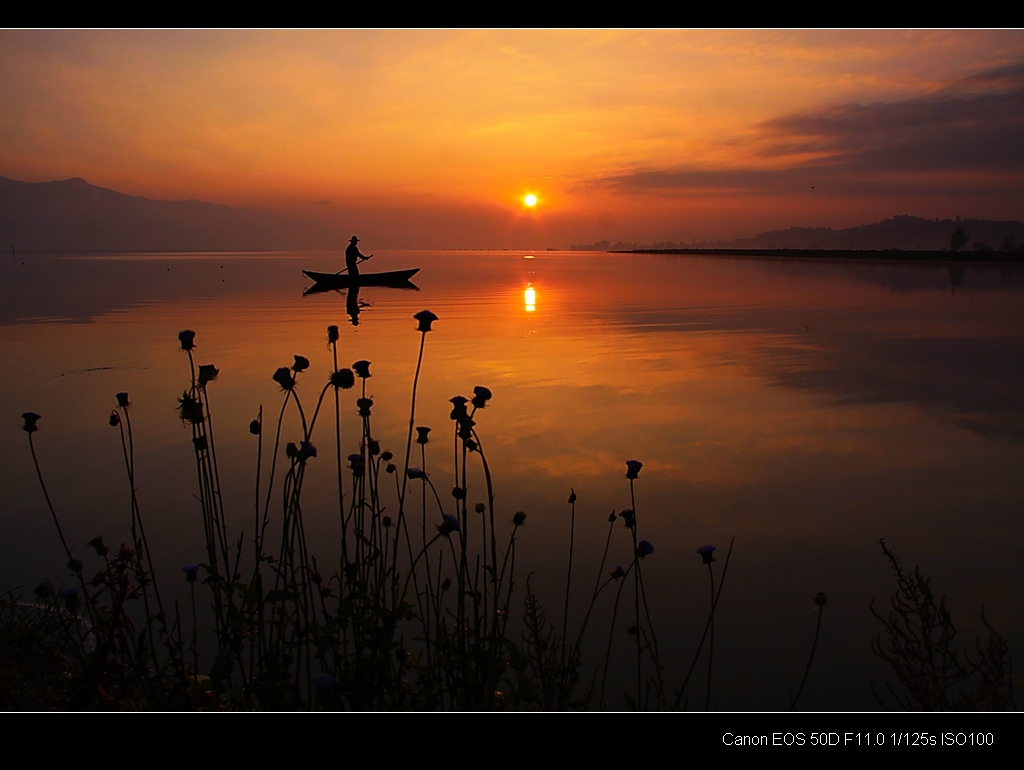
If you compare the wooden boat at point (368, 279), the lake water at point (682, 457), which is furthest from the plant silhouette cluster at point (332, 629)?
the wooden boat at point (368, 279)

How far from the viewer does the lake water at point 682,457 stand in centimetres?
409

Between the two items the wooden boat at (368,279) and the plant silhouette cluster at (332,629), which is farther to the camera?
the wooden boat at (368,279)

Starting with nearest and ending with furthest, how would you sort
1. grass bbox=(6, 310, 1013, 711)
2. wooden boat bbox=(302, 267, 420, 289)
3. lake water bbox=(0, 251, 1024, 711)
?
grass bbox=(6, 310, 1013, 711), lake water bbox=(0, 251, 1024, 711), wooden boat bbox=(302, 267, 420, 289)

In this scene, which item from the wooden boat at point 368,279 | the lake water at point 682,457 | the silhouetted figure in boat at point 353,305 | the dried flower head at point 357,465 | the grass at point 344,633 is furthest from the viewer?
the wooden boat at point 368,279

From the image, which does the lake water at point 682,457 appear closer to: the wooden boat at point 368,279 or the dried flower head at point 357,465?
the dried flower head at point 357,465

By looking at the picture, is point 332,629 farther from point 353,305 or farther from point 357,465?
point 353,305

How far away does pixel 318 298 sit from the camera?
28453 mm

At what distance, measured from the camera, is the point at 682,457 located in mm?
6797

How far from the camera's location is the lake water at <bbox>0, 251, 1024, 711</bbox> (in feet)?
13.4

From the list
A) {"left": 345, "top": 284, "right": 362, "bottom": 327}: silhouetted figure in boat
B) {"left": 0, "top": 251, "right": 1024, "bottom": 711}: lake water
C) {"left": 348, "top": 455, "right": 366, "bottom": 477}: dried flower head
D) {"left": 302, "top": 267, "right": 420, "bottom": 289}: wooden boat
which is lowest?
{"left": 0, "top": 251, "right": 1024, "bottom": 711}: lake water

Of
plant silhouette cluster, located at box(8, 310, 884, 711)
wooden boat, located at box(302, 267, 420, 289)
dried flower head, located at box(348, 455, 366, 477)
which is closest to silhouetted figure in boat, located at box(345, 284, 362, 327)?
wooden boat, located at box(302, 267, 420, 289)

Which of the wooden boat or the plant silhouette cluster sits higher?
the wooden boat

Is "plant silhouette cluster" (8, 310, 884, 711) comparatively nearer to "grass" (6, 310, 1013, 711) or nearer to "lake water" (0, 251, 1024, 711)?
"grass" (6, 310, 1013, 711)
